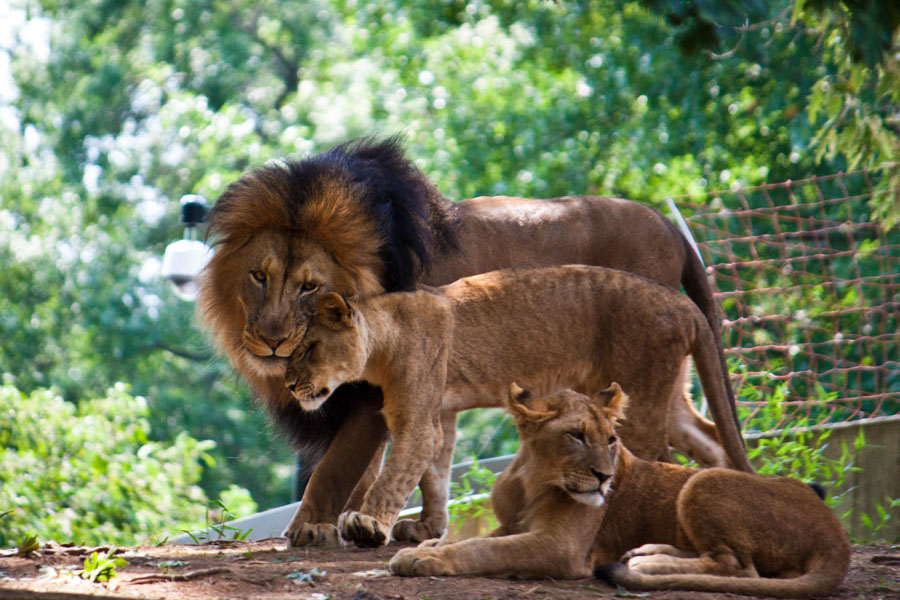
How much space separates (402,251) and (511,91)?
354 inches

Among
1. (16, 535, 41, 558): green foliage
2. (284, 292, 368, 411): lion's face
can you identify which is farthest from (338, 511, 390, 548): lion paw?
(16, 535, 41, 558): green foliage

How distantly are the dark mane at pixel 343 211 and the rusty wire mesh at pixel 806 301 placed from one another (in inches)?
91.4

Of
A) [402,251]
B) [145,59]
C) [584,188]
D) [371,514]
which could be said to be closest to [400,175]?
[402,251]

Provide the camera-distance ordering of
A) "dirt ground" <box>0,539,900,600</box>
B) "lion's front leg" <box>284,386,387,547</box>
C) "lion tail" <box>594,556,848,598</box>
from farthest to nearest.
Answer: "lion's front leg" <box>284,386,387,547</box>, "lion tail" <box>594,556,848,598</box>, "dirt ground" <box>0,539,900,600</box>

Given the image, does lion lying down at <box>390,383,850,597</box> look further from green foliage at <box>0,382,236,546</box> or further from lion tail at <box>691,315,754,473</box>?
green foliage at <box>0,382,236,546</box>

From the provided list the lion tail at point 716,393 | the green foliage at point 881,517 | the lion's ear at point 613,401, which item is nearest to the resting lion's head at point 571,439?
the lion's ear at point 613,401

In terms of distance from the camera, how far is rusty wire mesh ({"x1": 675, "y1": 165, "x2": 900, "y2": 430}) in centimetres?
598

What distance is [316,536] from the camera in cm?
361

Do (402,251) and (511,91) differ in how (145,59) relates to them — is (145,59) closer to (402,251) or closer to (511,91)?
(511,91)

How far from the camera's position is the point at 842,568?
3000mm

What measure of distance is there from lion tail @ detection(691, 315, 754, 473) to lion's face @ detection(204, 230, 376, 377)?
1.16m

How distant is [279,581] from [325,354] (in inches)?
30.2

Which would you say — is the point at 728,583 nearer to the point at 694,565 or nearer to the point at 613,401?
the point at 694,565

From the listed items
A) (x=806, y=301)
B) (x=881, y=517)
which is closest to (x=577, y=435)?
(x=881, y=517)
